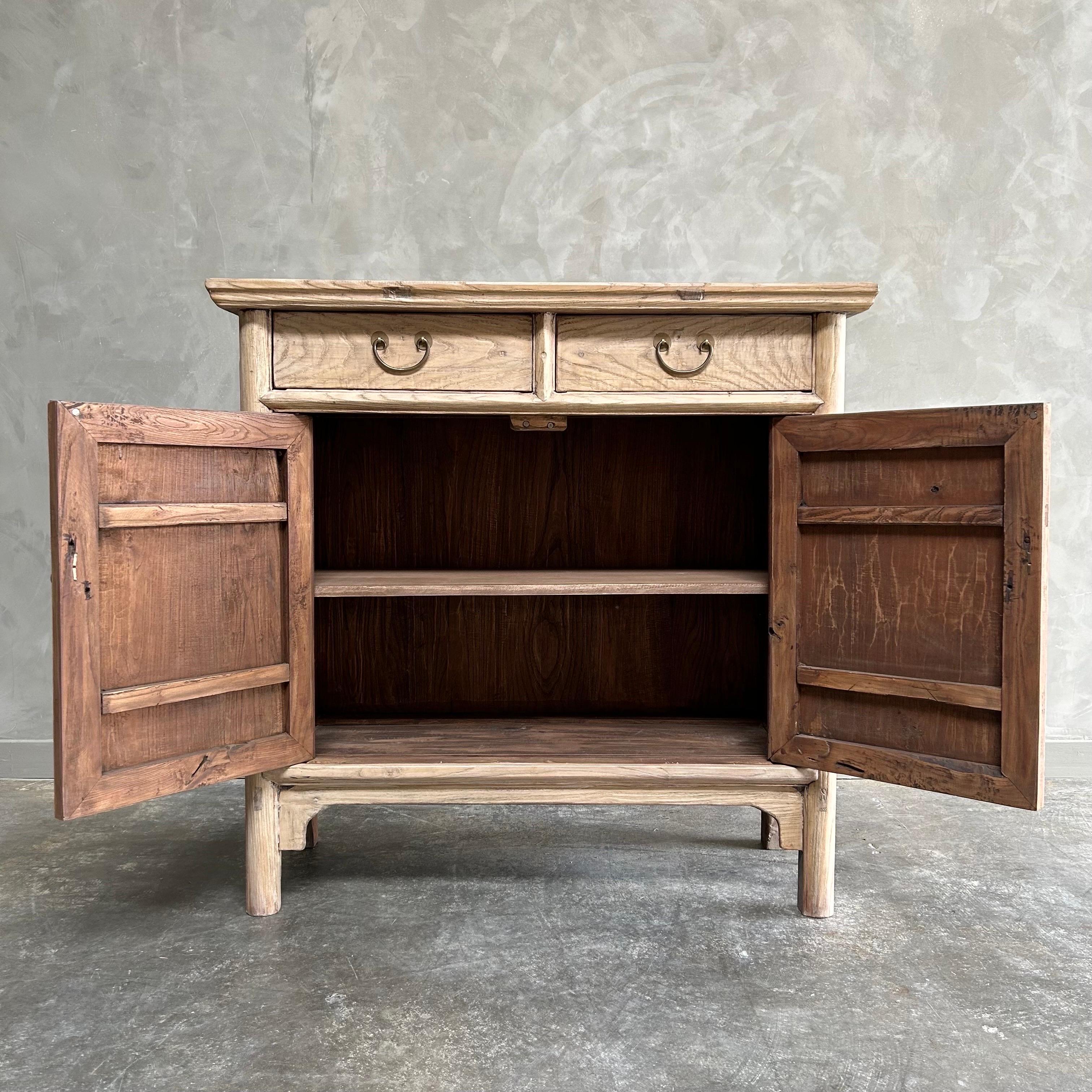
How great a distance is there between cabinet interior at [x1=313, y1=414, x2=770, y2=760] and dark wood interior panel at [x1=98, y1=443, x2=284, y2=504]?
0.58 m

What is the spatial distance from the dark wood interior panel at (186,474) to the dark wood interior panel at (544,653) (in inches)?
26.8

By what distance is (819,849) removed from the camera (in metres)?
1.92

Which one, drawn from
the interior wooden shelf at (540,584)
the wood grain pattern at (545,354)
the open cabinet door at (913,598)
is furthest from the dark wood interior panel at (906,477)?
the wood grain pattern at (545,354)

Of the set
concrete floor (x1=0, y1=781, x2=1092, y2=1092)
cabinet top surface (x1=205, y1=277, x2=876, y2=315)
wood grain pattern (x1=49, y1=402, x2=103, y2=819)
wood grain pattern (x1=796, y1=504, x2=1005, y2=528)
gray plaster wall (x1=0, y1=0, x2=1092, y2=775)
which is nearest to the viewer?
concrete floor (x1=0, y1=781, x2=1092, y2=1092)

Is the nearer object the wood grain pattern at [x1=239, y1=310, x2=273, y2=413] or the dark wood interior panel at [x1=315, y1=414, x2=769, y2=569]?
the wood grain pattern at [x1=239, y1=310, x2=273, y2=413]

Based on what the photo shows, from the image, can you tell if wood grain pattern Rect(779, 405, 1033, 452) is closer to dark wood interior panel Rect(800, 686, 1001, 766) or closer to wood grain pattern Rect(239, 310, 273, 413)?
dark wood interior panel Rect(800, 686, 1001, 766)

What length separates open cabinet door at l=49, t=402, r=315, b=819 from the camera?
5.21ft

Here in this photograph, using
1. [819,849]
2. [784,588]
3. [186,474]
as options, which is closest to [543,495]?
[784,588]

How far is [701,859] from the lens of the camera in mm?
2262

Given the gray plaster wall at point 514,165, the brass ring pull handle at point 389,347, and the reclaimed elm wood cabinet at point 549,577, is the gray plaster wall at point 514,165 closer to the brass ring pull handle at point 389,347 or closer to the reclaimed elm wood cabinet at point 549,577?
the reclaimed elm wood cabinet at point 549,577

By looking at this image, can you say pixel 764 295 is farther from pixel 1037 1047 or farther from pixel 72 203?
pixel 72 203

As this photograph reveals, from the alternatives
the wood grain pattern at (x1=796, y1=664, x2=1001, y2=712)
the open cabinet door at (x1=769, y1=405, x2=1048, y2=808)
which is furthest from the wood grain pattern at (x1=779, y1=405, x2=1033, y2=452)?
the wood grain pattern at (x1=796, y1=664, x2=1001, y2=712)

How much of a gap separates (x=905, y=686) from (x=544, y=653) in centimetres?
100

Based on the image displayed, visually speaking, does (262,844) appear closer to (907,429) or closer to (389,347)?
(389,347)
